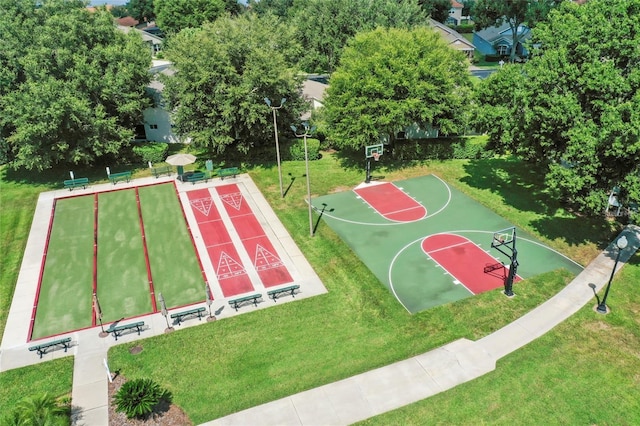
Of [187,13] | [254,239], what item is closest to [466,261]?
[254,239]

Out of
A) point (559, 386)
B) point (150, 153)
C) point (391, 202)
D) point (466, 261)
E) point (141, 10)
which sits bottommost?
point (559, 386)

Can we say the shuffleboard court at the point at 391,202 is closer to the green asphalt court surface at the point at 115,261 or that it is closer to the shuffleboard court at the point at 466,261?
the shuffleboard court at the point at 466,261

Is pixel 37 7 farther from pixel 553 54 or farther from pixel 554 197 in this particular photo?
pixel 554 197

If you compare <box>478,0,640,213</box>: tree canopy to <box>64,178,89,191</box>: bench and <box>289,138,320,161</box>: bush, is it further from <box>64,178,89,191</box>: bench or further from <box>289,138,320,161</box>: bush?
<box>64,178,89,191</box>: bench

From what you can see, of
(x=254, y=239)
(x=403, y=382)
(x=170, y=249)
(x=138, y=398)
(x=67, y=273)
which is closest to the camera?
(x=138, y=398)

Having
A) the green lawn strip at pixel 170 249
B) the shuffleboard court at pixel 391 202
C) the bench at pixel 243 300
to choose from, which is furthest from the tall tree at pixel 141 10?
the bench at pixel 243 300

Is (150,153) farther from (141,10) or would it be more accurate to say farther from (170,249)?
(141,10)

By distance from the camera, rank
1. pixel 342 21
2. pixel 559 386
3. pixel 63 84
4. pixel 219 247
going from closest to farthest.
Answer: pixel 559 386
pixel 219 247
pixel 63 84
pixel 342 21
